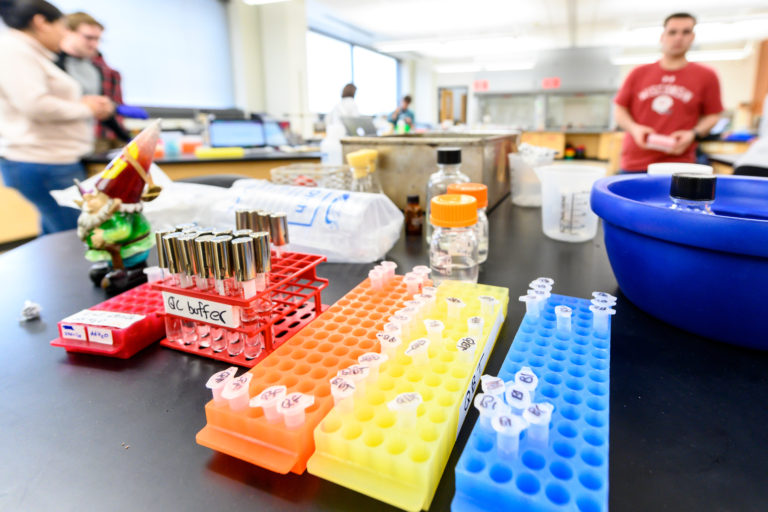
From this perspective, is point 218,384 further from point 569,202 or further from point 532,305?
point 569,202

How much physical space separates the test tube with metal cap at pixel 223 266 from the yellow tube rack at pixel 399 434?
0.20 metres

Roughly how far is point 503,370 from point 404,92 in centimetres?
1076

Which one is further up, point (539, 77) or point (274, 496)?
point (539, 77)

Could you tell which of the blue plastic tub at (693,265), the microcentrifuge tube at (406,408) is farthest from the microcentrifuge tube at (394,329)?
the blue plastic tub at (693,265)

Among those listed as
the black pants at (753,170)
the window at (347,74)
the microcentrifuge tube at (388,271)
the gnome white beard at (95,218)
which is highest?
the window at (347,74)

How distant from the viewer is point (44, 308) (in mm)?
691

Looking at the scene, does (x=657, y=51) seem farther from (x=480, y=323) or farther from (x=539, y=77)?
(x=480, y=323)

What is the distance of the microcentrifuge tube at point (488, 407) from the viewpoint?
0.32 meters

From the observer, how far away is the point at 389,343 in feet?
1.42

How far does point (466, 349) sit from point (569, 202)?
2.34 feet

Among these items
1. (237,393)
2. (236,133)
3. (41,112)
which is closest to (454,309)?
(237,393)

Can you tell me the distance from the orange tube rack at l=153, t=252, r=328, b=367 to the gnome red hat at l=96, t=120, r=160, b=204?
221 millimetres

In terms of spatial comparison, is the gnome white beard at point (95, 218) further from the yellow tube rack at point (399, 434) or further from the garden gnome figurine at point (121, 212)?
the yellow tube rack at point (399, 434)

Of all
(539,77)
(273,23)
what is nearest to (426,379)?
(273,23)
